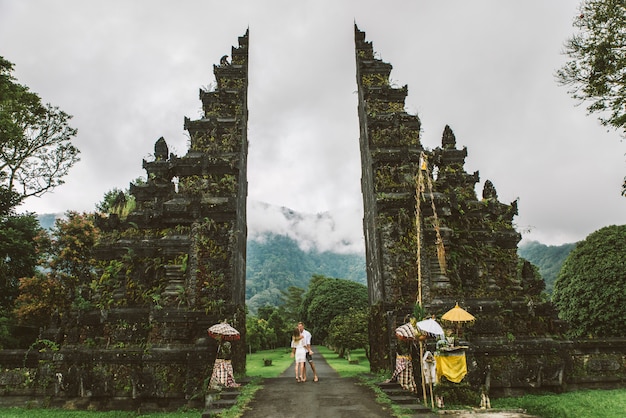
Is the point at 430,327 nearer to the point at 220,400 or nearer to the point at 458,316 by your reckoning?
the point at 458,316

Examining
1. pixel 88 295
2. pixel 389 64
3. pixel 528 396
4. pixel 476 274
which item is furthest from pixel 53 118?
pixel 528 396

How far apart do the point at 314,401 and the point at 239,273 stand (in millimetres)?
6361

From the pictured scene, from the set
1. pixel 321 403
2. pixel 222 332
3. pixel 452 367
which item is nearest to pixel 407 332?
pixel 452 367

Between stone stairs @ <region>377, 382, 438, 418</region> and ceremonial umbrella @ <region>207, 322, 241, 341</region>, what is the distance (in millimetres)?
4171

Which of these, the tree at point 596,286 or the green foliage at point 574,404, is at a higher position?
the tree at point 596,286

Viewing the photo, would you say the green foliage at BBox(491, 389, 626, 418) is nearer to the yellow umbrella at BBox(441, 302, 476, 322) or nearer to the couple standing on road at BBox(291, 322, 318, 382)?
the yellow umbrella at BBox(441, 302, 476, 322)

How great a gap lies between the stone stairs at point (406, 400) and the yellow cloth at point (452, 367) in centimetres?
87

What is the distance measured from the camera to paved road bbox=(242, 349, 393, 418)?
329 inches

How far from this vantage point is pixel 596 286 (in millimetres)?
16953

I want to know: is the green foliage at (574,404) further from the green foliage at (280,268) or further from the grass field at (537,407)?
the green foliage at (280,268)

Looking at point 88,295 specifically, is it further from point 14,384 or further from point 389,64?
point 389,64

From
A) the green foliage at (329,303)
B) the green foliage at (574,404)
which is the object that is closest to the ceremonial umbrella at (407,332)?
the green foliage at (574,404)

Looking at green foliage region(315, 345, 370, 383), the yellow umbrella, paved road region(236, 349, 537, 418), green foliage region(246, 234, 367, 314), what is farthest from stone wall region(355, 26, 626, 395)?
green foliage region(246, 234, 367, 314)

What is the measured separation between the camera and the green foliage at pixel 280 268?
130 meters
